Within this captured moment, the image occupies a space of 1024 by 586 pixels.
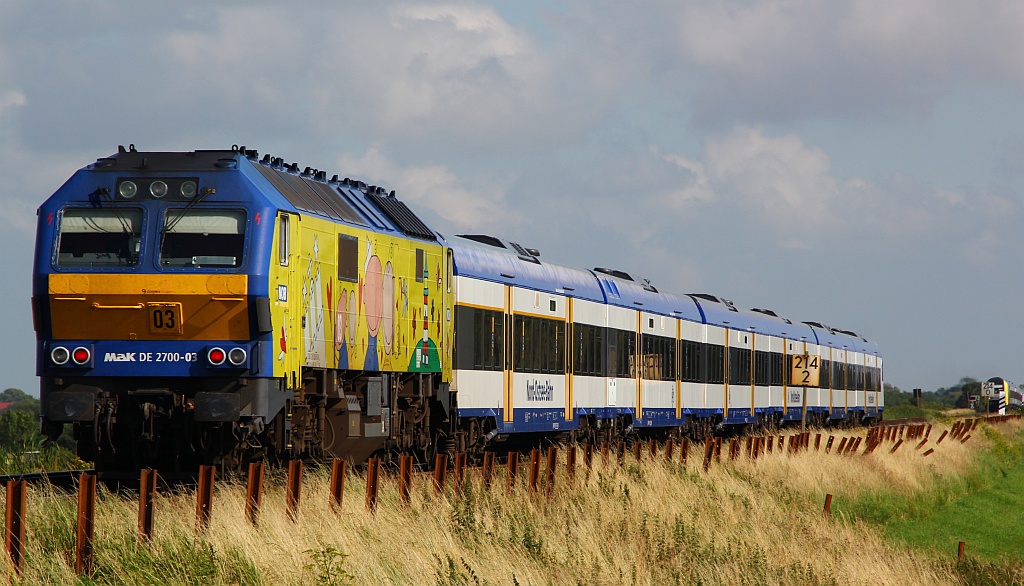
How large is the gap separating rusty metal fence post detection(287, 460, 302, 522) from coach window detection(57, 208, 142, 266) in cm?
411

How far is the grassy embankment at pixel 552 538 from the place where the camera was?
38.6 ft

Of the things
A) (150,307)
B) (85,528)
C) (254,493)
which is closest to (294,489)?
(254,493)

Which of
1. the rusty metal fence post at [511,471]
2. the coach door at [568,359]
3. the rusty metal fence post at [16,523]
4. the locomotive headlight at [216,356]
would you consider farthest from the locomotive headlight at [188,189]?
the coach door at [568,359]

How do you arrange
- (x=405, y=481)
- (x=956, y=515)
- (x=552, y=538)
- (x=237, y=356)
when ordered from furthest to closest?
(x=956, y=515) < (x=237, y=356) < (x=405, y=481) < (x=552, y=538)

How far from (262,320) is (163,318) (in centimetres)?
115

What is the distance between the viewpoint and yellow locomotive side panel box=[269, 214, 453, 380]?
17.0 m

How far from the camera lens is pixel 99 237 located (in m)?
16.9

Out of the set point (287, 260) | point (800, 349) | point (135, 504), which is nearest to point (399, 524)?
point (135, 504)

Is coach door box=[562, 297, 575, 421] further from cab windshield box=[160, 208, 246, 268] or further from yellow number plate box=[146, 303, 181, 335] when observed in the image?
yellow number plate box=[146, 303, 181, 335]

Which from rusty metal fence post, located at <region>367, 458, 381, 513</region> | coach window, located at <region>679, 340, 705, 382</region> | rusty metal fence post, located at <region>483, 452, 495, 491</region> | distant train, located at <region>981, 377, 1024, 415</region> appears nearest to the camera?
rusty metal fence post, located at <region>367, 458, 381, 513</region>

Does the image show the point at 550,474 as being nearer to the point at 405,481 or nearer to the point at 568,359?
the point at 405,481

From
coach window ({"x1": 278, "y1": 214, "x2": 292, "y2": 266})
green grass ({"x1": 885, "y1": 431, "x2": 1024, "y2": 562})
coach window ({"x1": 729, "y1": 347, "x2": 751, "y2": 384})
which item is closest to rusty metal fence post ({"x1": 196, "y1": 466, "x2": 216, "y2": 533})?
coach window ({"x1": 278, "y1": 214, "x2": 292, "y2": 266})

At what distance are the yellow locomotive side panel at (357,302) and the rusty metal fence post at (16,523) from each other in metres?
5.38

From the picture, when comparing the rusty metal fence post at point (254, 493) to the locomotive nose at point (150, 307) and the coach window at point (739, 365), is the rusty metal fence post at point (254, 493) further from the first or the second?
the coach window at point (739, 365)
